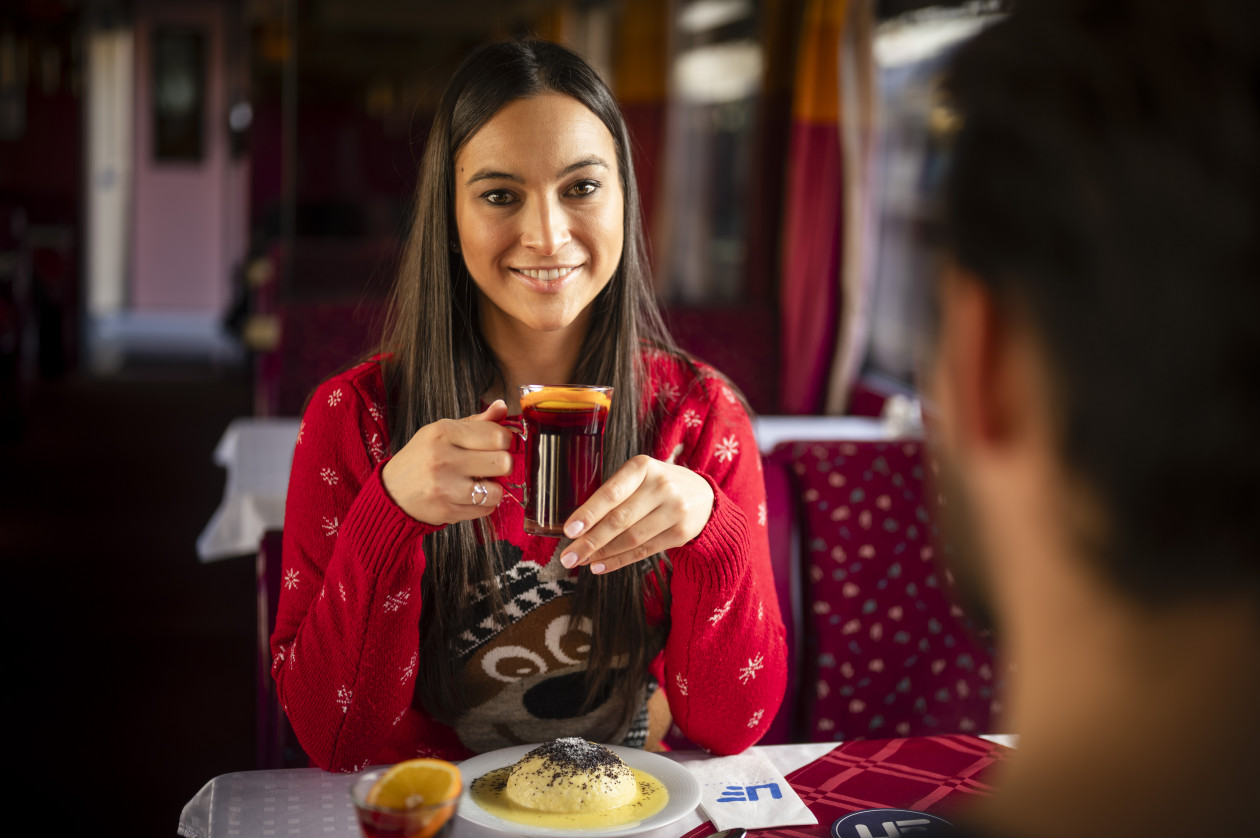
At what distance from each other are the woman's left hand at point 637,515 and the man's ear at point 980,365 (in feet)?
2.31

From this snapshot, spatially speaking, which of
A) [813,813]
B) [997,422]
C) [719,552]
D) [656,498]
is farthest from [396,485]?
[997,422]

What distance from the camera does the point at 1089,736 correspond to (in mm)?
510

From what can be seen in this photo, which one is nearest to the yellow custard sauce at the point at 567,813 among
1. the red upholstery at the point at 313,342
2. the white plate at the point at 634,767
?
the white plate at the point at 634,767

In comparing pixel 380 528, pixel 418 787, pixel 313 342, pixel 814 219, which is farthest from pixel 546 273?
pixel 814 219

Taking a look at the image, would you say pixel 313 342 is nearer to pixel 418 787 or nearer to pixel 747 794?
pixel 747 794

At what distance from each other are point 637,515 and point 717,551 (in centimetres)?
17

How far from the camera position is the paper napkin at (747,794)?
121 cm

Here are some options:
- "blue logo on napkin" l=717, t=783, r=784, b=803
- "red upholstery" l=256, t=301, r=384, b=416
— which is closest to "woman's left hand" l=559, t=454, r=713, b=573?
"blue logo on napkin" l=717, t=783, r=784, b=803

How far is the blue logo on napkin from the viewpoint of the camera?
1260 mm

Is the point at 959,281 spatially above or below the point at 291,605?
above

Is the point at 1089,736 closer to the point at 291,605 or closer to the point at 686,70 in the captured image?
the point at 291,605

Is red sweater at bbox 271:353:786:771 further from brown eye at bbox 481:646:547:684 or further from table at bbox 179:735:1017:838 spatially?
table at bbox 179:735:1017:838

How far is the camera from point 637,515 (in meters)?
1.26

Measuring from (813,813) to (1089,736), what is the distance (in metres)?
0.77
